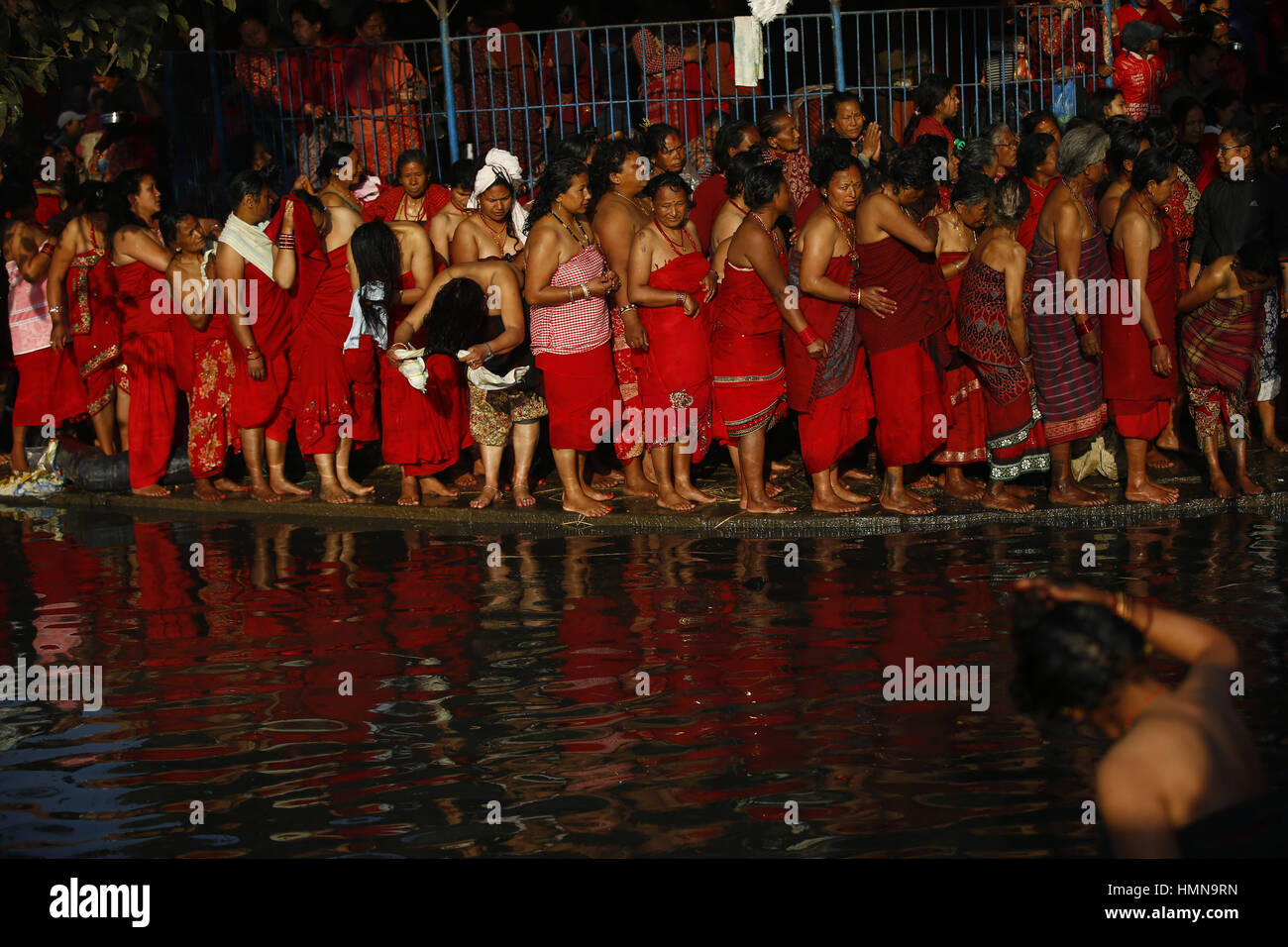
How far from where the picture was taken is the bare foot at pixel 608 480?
10.0 m

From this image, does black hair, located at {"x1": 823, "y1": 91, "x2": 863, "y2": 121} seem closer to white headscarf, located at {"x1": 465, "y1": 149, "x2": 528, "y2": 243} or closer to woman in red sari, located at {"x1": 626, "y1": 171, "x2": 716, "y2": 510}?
woman in red sari, located at {"x1": 626, "y1": 171, "x2": 716, "y2": 510}

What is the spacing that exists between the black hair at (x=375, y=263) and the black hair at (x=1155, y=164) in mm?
4206

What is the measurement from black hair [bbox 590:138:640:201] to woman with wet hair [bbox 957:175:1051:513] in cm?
204

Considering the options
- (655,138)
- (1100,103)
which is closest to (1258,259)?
(1100,103)

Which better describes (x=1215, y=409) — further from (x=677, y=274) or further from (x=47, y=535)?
(x=47, y=535)

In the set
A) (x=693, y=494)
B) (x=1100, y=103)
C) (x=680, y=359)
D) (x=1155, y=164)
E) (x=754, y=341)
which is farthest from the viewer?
(x=1100, y=103)

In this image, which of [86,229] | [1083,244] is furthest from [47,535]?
[1083,244]

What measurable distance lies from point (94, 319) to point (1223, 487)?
282 inches

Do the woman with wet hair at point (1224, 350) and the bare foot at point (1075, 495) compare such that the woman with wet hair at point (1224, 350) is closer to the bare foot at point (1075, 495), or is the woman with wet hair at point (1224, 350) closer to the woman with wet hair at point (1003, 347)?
the bare foot at point (1075, 495)

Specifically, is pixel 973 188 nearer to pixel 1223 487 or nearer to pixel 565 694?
pixel 1223 487

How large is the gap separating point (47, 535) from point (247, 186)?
2416 millimetres

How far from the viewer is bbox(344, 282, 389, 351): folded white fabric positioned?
9.34 metres

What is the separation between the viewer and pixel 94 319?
10.7m

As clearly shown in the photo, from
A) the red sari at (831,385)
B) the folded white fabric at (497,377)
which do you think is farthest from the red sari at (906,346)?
the folded white fabric at (497,377)
